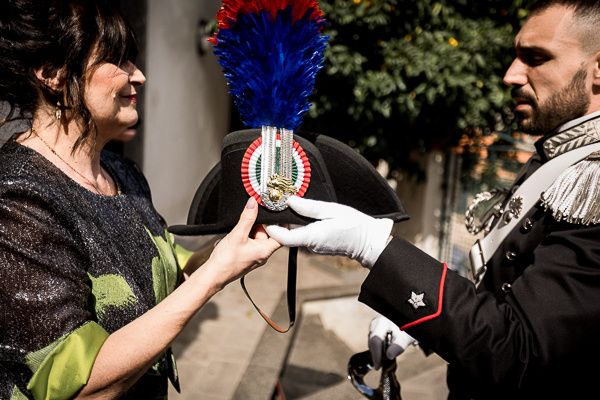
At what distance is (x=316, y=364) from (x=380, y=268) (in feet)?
10.2

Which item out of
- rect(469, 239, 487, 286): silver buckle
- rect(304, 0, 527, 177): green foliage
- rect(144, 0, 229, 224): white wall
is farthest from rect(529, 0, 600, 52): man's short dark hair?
rect(144, 0, 229, 224): white wall

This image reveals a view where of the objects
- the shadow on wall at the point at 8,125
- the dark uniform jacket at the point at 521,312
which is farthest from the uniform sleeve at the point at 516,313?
the shadow on wall at the point at 8,125

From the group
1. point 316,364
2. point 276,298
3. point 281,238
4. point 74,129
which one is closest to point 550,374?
point 281,238

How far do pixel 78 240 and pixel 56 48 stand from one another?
23.1 inches

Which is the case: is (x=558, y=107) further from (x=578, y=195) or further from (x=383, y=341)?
(x=383, y=341)

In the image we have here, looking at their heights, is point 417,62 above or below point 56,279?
above

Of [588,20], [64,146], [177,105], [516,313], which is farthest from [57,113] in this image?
[177,105]

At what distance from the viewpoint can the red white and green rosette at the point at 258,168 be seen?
4.75 feet

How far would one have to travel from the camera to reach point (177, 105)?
5152 millimetres

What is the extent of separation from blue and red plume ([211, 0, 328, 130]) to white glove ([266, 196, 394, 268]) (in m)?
0.27

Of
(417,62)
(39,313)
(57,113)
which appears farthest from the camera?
(417,62)

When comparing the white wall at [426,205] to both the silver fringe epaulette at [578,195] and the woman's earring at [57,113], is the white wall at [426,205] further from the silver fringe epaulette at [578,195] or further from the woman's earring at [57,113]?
the woman's earring at [57,113]

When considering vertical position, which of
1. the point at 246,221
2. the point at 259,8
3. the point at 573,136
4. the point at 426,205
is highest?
the point at 259,8

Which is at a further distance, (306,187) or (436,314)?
(306,187)
